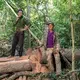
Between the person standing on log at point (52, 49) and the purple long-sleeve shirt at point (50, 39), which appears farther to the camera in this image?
the purple long-sleeve shirt at point (50, 39)

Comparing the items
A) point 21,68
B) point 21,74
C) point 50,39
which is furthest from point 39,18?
point 21,74

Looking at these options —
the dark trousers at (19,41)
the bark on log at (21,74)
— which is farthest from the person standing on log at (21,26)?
the bark on log at (21,74)

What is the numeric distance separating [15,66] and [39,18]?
5339 mm

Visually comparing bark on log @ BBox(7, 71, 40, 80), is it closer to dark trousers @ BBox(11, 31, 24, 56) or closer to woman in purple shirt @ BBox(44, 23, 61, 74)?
woman in purple shirt @ BBox(44, 23, 61, 74)

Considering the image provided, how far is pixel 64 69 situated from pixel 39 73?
1095 mm

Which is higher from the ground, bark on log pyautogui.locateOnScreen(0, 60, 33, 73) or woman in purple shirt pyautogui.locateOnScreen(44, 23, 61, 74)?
woman in purple shirt pyautogui.locateOnScreen(44, 23, 61, 74)

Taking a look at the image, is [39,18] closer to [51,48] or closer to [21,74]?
[51,48]

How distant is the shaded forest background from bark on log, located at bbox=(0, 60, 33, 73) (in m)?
3.34

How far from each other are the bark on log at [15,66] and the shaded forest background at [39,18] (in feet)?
11.0

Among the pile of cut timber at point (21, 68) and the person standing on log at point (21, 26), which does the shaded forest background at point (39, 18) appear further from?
the pile of cut timber at point (21, 68)

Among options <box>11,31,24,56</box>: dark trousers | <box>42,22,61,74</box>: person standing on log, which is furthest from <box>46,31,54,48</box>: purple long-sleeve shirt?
<box>11,31,24,56</box>: dark trousers

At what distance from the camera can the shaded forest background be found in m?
12.9

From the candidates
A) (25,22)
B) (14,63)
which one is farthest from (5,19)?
(14,63)

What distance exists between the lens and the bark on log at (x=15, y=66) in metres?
9.01
